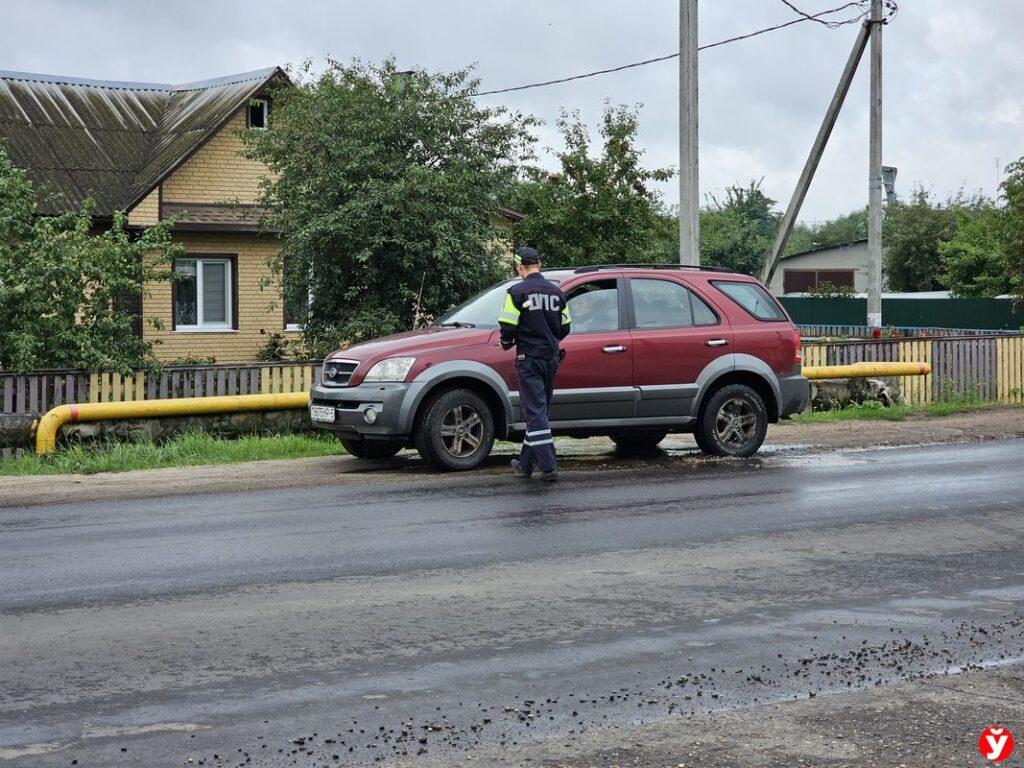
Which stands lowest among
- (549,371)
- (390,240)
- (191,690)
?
(191,690)

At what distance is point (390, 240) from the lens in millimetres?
18469

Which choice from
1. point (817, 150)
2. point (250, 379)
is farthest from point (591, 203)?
point (250, 379)

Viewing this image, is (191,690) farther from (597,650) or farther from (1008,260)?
(1008,260)

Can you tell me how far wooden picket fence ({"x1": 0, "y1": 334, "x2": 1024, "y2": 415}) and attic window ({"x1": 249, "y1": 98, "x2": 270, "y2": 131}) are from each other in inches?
491

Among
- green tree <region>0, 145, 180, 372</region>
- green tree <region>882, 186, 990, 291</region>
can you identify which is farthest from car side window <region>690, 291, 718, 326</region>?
green tree <region>882, 186, 990, 291</region>

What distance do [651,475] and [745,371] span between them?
2.02 meters

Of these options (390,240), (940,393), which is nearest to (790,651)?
(390,240)

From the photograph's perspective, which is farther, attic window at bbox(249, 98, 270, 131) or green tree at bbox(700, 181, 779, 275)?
green tree at bbox(700, 181, 779, 275)

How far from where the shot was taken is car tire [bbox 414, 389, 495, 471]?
1262cm

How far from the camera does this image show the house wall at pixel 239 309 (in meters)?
27.0

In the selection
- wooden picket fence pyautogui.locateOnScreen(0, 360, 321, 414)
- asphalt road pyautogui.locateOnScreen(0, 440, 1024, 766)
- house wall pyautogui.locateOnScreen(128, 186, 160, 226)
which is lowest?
asphalt road pyautogui.locateOnScreen(0, 440, 1024, 766)

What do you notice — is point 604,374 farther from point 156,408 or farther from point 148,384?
point 148,384

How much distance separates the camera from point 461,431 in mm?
12805

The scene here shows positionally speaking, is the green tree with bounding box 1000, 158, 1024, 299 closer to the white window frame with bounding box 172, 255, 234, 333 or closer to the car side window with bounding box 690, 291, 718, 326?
the white window frame with bounding box 172, 255, 234, 333
